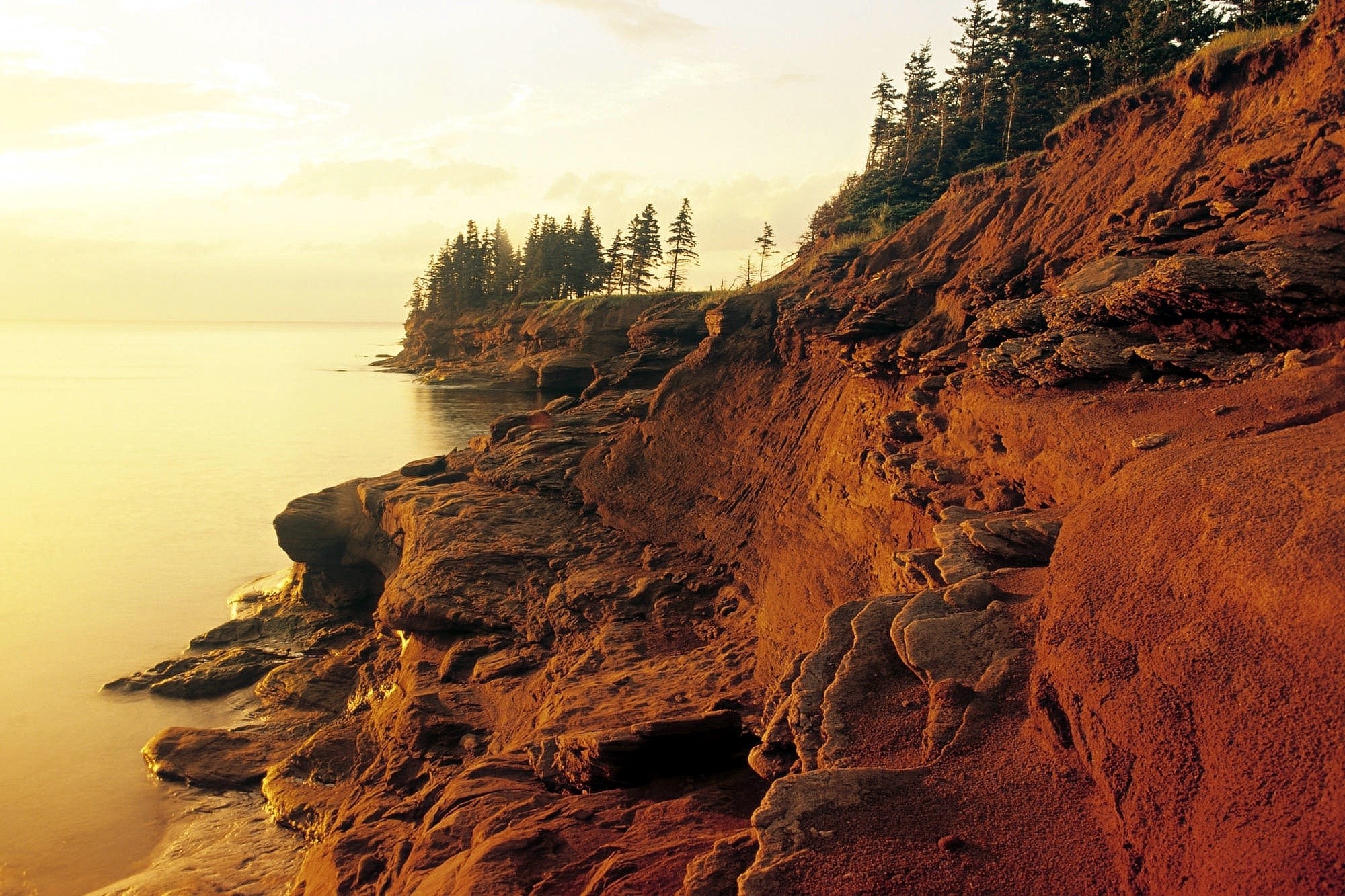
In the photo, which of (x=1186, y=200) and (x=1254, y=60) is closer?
(x=1186, y=200)

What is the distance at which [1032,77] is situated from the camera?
88.6ft

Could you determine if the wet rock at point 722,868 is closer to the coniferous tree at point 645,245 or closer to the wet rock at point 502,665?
the wet rock at point 502,665

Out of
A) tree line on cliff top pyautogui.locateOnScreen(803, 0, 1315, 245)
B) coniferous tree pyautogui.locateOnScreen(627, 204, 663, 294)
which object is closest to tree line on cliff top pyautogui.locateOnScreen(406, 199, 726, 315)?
coniferous tree pyautogui.locateOnScreen(627, 204, 663, 294)

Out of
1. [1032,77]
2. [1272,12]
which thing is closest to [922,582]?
[1272,12]

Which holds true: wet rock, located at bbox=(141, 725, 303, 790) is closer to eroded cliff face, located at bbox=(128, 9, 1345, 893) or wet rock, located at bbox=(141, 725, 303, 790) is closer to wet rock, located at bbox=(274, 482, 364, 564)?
eroded cliff face, located at bbox=(128, 9, 1345, 893)

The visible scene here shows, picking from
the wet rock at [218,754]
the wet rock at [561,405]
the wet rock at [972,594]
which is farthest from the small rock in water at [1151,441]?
the wet rock at [561,405]

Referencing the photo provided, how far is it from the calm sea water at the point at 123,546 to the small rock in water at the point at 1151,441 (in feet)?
44.6

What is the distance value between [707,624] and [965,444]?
4807 mm

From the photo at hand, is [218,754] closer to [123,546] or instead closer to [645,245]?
[123,546]

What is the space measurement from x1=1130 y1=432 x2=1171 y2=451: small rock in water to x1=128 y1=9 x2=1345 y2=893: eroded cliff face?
0.33 ft

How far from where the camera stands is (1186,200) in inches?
447

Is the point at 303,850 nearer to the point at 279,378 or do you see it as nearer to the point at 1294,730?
the point at 1294,730

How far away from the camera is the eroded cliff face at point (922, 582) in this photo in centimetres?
459

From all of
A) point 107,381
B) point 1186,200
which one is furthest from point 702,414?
point 107,381
